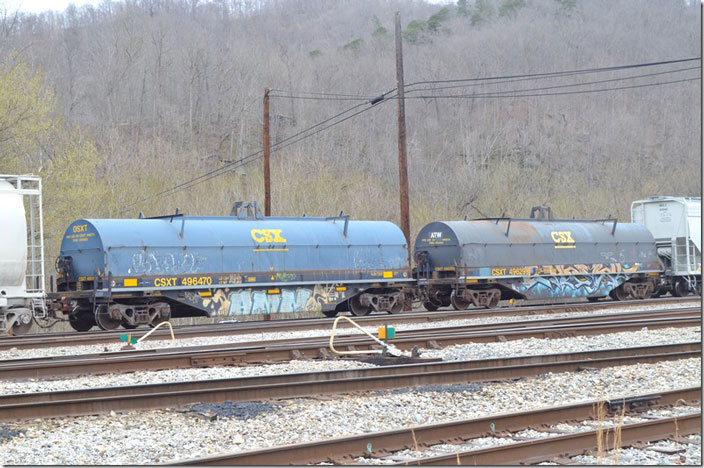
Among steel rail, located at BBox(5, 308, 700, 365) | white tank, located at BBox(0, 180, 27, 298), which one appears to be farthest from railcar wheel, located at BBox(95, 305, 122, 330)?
steel rail, located at BBox(5, 308, 700, 365)

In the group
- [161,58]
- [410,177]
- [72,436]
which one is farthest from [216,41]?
[72,436]

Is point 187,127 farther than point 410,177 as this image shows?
Yes

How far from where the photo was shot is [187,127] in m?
74.4

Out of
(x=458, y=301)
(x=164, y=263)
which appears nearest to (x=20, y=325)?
(x=164, y=263)

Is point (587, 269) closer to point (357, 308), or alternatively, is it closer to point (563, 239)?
point (563, 239)

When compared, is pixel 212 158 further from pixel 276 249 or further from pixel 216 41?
pixel 276 249

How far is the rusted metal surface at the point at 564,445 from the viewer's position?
21.6 ft

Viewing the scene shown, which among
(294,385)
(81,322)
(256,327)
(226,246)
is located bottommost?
(81,322)

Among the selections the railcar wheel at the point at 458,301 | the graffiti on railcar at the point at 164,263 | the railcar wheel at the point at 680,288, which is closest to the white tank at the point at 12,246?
the graffiti on railcar at the point at 164,263

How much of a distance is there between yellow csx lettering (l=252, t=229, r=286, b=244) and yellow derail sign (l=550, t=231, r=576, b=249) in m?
10.9

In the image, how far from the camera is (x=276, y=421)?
8.52 metres

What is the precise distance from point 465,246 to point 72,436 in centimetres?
2001

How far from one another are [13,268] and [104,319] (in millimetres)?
2998

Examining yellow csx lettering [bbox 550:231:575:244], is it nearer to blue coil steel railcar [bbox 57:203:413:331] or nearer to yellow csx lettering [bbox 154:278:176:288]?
blue coil steel railcar [bbox 57:203:413:331]
